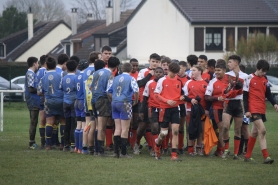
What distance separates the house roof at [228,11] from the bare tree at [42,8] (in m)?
60.9

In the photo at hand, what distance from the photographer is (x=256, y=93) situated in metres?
12.3

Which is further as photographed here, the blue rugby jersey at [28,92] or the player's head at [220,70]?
the blue rugby jersey at [28,92]

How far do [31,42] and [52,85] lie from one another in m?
64.6

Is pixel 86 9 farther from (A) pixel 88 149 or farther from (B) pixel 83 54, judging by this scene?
(A) pixel 88 149

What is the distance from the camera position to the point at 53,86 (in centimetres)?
1427

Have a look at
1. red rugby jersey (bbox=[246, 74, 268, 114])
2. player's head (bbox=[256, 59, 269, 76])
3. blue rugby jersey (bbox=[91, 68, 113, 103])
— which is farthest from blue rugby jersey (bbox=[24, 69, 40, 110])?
player's head (bbox=[256, 59, 269, 76])

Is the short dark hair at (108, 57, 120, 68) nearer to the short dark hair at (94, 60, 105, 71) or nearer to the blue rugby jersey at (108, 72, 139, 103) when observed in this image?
the short dark hair at (94, 60, 105, 71)

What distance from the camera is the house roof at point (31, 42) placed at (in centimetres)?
7725

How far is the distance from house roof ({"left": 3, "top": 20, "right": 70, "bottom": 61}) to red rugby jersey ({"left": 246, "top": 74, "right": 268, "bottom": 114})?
66503 mm

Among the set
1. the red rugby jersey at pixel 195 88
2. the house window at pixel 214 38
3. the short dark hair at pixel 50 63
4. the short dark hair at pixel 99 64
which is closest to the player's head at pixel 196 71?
the red rugby jersey at pixel 195 88

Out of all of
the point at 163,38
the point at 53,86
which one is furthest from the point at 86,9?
the point at 53,86

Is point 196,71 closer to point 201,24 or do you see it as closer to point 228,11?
point 201,24

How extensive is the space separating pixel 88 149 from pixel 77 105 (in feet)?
3.41

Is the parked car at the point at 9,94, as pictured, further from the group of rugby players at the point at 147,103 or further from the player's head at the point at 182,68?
the player's head at the point at 182,68
